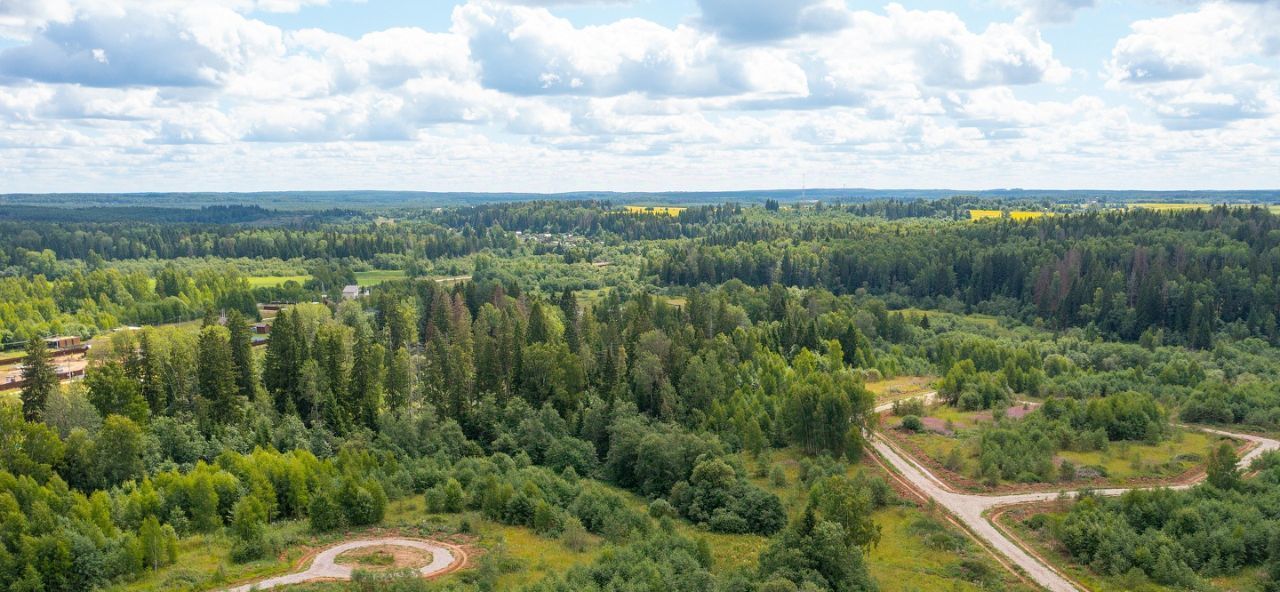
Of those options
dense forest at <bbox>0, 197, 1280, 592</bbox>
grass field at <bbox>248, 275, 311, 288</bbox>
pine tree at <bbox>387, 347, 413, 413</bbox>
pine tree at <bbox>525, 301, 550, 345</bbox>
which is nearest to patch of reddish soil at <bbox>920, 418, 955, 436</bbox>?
dense forest at <bbox>0, 197, 1280, 592</bbox>

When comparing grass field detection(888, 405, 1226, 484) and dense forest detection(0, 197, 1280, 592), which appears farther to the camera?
grass field detection(888, 405, 1226, 484)

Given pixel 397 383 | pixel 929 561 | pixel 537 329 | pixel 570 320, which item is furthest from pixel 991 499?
pixel 570 320

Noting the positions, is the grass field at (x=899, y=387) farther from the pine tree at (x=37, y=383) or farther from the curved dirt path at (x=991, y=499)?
the pine tree at (x=37, y=383)

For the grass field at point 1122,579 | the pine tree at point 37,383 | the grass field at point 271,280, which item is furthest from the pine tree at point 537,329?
the grass field at point 271,280

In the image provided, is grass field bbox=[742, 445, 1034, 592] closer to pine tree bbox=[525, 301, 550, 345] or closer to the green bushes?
the green bushes

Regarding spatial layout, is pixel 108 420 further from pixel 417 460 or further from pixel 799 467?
pixel 799 467

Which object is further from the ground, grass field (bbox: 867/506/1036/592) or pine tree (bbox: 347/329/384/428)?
pine tree (bbox: 347/329/384/428)

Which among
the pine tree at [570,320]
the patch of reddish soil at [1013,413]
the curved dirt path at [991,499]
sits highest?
the pine tree at [570,320]

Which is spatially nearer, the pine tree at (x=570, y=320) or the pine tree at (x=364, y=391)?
the pine tree at (x=364, y=391)
